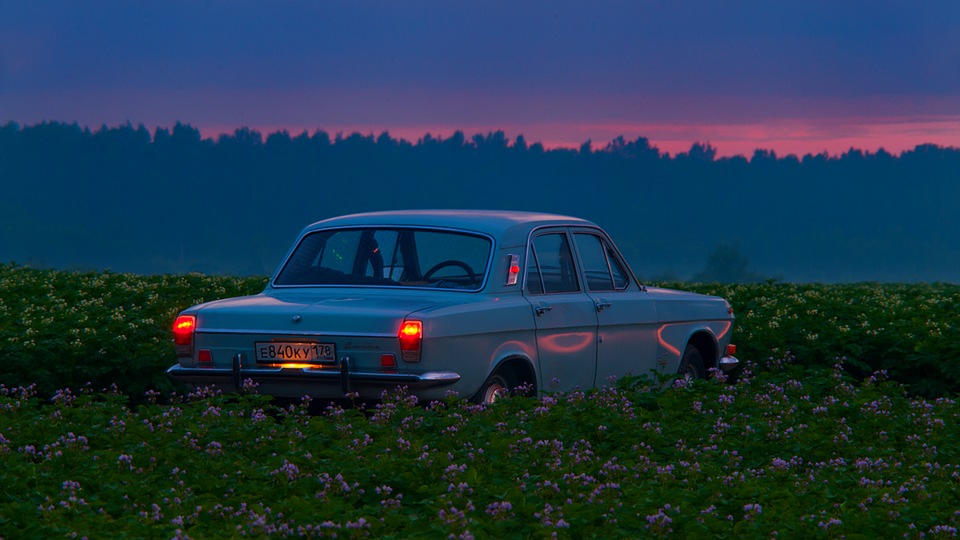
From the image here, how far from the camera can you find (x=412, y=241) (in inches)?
382

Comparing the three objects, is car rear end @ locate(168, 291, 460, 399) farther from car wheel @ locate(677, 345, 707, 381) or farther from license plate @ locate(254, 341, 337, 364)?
car wheel @ locate(677, 345, 707, 381)

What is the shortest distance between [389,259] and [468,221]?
2.23 ft

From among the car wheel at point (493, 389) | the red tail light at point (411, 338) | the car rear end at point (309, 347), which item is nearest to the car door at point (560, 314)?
the car wheel at point (493, 389)

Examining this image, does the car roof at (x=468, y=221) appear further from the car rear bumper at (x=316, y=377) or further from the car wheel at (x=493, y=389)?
the car rear bumper at (x=316, y=377)

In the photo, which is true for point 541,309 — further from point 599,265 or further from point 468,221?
point 599,265

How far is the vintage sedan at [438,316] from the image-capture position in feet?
27.6

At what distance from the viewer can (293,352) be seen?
8.59 m

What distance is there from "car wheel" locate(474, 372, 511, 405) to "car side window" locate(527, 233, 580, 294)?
0.76 metres

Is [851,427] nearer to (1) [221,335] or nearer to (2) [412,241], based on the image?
(2) [412,241]

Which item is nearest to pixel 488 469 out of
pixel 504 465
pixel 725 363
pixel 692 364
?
pixel 504 465

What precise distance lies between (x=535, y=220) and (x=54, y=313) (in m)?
6.99

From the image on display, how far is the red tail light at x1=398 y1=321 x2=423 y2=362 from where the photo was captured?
8.23 meters

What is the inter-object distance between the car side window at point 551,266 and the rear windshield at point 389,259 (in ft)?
1.51

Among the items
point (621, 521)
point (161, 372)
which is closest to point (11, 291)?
point (161, 372)
